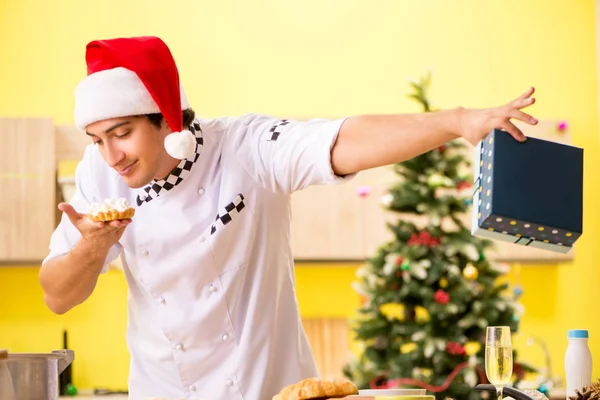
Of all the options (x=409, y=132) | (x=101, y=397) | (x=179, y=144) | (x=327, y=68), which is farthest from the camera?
(x=327, y=68)

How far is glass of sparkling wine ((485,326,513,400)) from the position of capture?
2.11 metres

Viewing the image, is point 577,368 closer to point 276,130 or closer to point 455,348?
point 276,130

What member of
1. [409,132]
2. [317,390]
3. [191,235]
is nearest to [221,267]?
[191,235]

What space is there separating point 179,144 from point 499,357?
89 cm

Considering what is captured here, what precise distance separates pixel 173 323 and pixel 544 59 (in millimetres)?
4662

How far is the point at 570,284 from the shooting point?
6176mm

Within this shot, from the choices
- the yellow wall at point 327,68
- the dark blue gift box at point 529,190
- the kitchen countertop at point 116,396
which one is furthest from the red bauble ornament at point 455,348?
the dark blue gift box at point 529,190

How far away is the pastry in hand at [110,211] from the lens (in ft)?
6.79

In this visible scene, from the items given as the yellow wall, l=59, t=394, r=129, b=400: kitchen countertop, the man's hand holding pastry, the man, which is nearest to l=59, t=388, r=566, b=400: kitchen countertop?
l=59, t=394, r=129, b=400: kitchen countertop

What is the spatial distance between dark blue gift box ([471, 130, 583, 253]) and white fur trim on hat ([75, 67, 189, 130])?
87cm

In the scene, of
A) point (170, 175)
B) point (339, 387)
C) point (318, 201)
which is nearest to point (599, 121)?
point (318, 201)

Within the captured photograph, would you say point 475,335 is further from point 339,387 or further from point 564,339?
point 339,387

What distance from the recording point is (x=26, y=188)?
564 centimetres

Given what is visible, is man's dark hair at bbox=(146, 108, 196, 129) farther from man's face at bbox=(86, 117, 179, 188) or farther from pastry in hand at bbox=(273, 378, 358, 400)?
→ pastry in hand at bbox=(273, 378, 358, 400)
